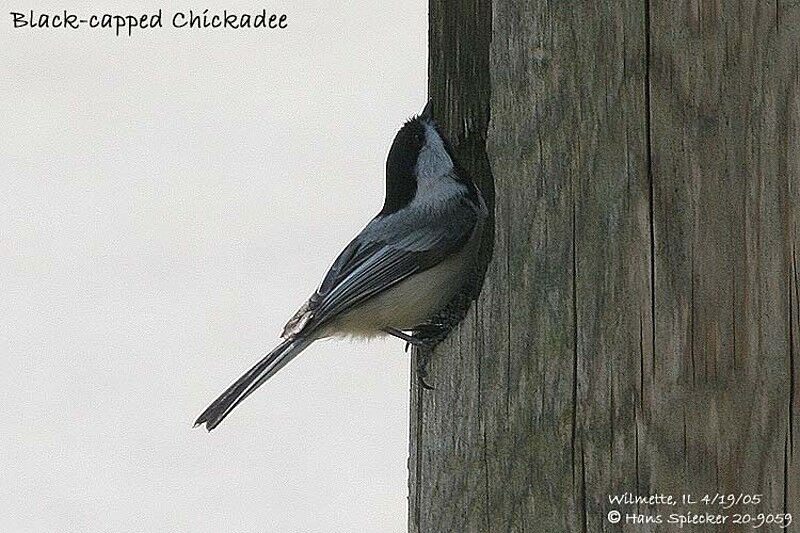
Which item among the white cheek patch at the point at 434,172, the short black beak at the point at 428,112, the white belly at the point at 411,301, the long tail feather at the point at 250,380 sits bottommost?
the long tail feather at the point at 250,380

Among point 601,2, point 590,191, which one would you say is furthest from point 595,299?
point 601,2

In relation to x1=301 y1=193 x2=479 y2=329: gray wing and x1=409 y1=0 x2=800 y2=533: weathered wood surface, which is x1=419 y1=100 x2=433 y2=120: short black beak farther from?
x1=409 y1=0 x2=800 y2=533: weathered wood surface

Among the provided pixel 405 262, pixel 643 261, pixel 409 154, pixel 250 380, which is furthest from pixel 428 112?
pixel 643 261

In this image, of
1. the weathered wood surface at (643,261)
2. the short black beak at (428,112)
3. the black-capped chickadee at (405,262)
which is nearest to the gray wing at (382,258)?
the black-capped chickadee at (405,262)

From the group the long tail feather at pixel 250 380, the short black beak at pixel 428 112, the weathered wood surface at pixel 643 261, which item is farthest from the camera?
the short black beak at pixel 428 112

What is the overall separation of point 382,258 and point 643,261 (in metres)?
1.38

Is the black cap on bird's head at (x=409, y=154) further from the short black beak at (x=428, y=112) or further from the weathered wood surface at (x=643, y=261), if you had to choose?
the weathered wood surface at (x=643, y=261)

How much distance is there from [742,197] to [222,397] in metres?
1.52

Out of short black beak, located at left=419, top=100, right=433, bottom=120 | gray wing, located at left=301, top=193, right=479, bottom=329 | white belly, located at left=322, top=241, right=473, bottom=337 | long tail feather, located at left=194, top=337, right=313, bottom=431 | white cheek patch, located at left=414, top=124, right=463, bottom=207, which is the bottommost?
long tail feather, located at left=194, top=337, right=313, bottom=431

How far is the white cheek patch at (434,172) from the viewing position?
3443 millimetres

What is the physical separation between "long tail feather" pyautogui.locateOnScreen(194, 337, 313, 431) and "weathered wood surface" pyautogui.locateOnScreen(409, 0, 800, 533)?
0.91 metres

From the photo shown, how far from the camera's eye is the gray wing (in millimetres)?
3477

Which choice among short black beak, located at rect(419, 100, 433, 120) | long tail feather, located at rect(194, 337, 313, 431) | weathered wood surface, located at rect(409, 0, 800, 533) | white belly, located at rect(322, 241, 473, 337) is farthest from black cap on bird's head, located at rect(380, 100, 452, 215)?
weathered wood surface, located at rect(409, 0, 800, 533)

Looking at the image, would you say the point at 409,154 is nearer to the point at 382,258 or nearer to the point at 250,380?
the point at 382,258
